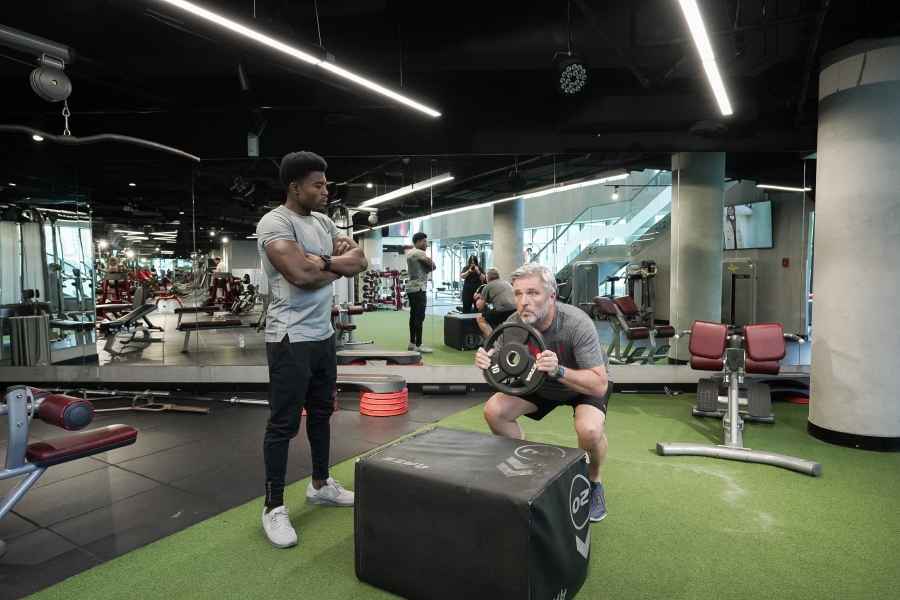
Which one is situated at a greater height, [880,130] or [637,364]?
[880,130]

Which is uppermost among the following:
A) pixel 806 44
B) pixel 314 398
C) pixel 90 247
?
pixel 806 44

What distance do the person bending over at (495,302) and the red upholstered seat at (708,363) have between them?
2.02 metres

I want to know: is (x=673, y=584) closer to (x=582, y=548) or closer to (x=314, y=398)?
(x=582, y=548)

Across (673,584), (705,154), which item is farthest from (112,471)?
(705,154)

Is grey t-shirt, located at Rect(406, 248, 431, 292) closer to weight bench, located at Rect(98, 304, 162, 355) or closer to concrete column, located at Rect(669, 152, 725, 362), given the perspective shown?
concrete column, located at Rect(669, 152, 725, 362)

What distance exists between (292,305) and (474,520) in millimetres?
1175

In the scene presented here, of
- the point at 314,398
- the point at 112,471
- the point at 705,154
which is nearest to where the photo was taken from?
the point at 314,398

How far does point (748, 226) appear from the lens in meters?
6.63

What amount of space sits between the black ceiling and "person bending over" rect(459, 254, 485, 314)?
807 mm

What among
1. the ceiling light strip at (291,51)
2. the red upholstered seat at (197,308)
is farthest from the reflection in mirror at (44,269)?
the ceiling light strip at (291,51)

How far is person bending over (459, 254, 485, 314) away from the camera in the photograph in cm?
627

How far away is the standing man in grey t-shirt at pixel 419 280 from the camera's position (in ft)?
19.5

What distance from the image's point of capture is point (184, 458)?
337 cm

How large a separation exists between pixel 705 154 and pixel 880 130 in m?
2.48
